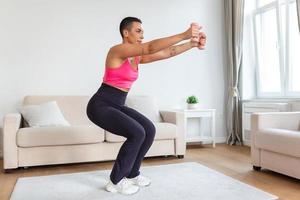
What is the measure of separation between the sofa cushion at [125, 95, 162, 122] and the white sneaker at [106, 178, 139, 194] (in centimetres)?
172

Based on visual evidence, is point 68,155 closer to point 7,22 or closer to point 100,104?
point 100,104

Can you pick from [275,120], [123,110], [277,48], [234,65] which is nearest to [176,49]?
[123,110]

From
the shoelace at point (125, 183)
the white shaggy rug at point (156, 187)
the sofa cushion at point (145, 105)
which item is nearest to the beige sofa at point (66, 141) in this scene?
the sofa cushion at point (145, 105)

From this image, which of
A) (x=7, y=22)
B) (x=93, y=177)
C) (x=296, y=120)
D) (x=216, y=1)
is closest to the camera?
(x=93, y=177)

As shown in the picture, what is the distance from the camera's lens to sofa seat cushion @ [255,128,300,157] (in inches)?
97.9

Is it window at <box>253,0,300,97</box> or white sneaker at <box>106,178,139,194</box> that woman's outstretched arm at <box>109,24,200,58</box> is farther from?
window at <box>253,0,300,97</box>

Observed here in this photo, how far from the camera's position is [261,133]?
2902mm

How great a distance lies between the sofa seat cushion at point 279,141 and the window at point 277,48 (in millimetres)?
1345

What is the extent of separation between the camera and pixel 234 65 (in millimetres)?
4680

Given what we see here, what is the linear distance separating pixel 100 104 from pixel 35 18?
2.37 meters

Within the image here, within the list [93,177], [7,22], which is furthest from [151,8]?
[93,177]

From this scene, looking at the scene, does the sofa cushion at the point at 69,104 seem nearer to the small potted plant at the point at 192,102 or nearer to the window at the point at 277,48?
the small potted plant at the point at 192,102

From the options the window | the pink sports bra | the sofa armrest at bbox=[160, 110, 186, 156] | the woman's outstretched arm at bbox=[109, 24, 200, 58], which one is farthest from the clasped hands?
the window

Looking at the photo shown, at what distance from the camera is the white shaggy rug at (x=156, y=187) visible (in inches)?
86.1
